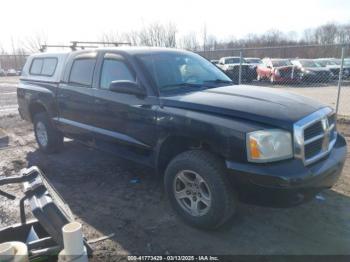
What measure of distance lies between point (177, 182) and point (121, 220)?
80 cm

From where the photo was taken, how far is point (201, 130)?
334cm

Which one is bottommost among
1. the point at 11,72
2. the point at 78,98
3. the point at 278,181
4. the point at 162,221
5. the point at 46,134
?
the point at 11,72

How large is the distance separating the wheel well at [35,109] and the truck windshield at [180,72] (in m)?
2.92

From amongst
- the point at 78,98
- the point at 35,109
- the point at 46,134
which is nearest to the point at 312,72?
the point at 35,109

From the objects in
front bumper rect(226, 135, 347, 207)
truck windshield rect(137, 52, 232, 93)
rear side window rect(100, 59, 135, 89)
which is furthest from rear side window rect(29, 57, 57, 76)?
front bumper rect(226, 135, 347, 207)

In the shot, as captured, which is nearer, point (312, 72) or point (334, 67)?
point (312, 72)

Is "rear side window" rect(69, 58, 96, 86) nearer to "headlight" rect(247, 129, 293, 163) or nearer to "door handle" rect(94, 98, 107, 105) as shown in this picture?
"door handle" rect(94, 98, 107, 105)

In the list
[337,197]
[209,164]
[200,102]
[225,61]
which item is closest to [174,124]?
[200,102]

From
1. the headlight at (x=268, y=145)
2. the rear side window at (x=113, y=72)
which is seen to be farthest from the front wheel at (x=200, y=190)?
the rear side window at (x=113, y=72)

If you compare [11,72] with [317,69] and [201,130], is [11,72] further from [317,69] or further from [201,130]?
[201,130]

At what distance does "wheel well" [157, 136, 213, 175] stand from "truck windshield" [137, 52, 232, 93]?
629mm

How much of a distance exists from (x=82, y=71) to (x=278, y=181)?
3462 millimetres

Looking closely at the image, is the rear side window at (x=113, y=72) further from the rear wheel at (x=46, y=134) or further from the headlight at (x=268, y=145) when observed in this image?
the rear wheel at (x=46, y=134)

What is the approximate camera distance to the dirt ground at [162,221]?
3.28 meters
